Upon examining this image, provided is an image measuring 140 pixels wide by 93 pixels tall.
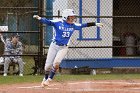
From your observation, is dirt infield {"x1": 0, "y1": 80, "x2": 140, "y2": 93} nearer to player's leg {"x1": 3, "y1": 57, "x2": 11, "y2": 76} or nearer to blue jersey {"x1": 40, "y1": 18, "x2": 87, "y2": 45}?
blue jersey {"x1": 40, "y1": 18, "x2": 87, "y2": 45}

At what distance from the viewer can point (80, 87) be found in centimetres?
1130

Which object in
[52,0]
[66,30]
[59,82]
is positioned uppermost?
[52,0]

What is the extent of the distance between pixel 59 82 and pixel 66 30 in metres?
1.69

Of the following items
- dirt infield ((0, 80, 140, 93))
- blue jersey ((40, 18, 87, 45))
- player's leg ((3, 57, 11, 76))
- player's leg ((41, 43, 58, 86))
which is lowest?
dirt infield ((0, 80, 140, 93))

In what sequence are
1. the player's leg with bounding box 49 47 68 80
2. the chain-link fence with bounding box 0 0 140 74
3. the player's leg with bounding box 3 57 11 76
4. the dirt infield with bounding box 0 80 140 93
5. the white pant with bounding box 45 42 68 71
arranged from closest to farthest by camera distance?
1. the dirt infield with bounding box 0 80 140 93
2. the player's leg with bounding box 49 47 68 80
3. the white pant with bounding box 45 42 68 71
4. the player's leg with bounding box 3 57 11 76
5. the chain-link fence with bounding box 0 0 140 74

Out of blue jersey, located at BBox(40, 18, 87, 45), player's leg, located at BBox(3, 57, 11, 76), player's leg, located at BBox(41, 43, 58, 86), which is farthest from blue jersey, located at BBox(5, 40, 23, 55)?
blue jersey, located at BBox(40, 18, 87, 45)

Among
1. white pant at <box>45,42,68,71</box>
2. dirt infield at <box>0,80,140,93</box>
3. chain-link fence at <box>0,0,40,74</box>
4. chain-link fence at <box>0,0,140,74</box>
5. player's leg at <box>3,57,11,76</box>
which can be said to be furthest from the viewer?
chain-link fence at <box>0,0,40,74</box>

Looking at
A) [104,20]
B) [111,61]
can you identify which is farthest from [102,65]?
[104,20]

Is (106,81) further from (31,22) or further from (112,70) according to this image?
(31,22)

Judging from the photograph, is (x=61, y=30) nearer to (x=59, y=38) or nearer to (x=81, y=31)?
(x=59, y=38)

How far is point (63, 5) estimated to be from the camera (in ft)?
52.8

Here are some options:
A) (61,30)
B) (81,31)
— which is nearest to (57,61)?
(61,30)

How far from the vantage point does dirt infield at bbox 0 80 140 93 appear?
10.6 metres

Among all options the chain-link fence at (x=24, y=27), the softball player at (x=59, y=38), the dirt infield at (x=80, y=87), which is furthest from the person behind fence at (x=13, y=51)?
the softball player at (x=59, y=38)
